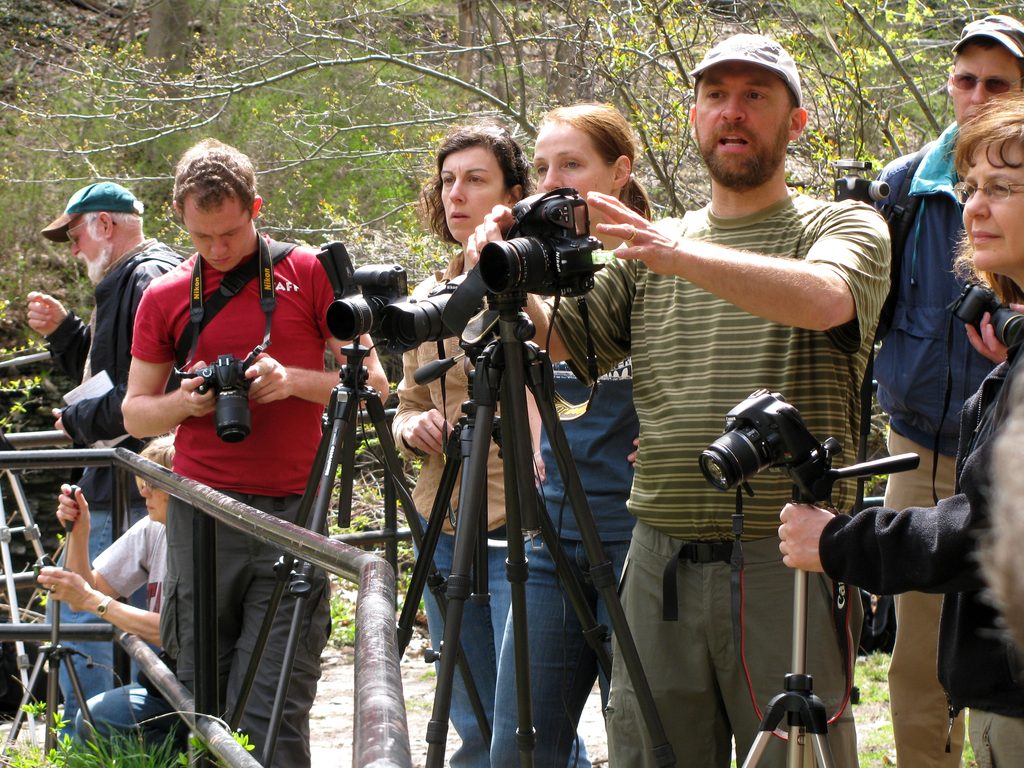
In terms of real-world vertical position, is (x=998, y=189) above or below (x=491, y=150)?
below

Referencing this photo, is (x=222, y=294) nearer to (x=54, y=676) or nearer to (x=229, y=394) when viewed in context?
(x=229, y=394)

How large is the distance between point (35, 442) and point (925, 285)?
13.5 feet

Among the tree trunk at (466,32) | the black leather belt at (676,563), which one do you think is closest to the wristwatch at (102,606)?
the black leather belt at (676,563)

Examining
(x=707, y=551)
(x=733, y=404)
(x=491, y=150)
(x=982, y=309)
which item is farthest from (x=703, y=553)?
(x=491, y=150)

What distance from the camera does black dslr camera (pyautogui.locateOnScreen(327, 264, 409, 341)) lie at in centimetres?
282

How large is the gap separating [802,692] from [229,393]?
1882 millimetres

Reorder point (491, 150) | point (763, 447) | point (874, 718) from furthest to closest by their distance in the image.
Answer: point (874, 718)
point (491, 150)
point (763, 447)

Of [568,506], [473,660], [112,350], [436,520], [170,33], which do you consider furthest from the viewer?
[170,33]

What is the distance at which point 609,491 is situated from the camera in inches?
120

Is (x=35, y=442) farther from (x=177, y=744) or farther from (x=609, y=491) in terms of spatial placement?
(x=609, y=491)

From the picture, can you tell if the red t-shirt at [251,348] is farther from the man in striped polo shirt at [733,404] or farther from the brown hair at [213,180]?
the man in striped polo shirt at [733,404]

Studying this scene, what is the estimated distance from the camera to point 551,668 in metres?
2.91

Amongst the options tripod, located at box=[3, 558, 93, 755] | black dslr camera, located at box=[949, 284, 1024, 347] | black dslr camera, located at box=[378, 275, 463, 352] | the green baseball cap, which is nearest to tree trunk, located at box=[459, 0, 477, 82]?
the green baseball cap

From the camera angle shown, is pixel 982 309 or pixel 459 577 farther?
pixel 982 309
